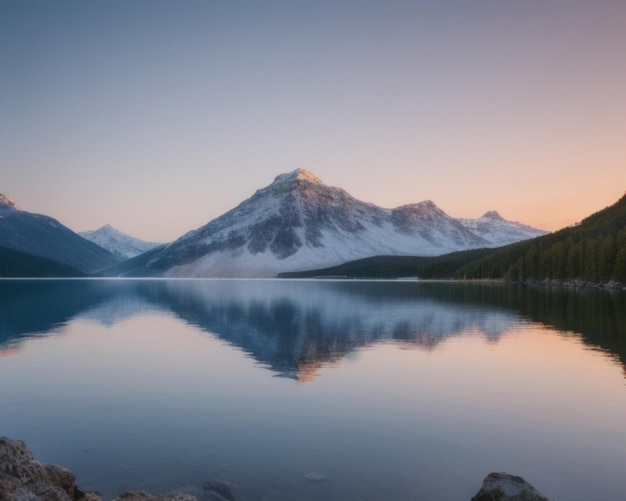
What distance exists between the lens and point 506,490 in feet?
43.8

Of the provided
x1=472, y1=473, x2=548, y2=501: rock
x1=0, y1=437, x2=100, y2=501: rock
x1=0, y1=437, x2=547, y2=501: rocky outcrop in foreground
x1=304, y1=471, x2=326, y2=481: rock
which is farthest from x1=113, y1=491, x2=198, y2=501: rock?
x1=472, y1=473, x2=548, y2=501: rock

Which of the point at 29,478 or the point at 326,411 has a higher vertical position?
the point at 29,478

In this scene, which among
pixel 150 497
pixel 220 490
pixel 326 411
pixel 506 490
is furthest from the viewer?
pixel 326 411

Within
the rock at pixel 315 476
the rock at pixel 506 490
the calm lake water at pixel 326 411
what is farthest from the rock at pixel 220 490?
the rock at pixel 506 490

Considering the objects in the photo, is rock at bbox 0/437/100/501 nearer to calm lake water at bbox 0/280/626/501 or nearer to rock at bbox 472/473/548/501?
calm lake water at bbox 0/280/626/501

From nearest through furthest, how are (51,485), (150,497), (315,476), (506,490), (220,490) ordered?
1. (51,485)
2. (150,497)
3. (506,490)
4. (220,490)
5. (315,476)


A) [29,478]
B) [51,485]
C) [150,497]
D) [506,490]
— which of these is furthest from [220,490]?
[506,490]

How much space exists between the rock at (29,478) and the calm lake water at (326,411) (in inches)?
107

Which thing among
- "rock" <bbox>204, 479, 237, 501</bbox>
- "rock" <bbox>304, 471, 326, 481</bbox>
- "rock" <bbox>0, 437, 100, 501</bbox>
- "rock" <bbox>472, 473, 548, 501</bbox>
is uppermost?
"rock" <bbox>0, 437, 100, 501</bbox>

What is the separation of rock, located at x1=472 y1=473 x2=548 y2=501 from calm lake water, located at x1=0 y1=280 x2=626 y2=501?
154 centimetres

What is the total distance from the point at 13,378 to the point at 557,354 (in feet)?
118

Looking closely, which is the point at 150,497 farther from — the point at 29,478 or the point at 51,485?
the point at 29,478

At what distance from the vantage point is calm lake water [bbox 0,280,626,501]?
16703 mm

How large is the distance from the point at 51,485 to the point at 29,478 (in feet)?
1.67
